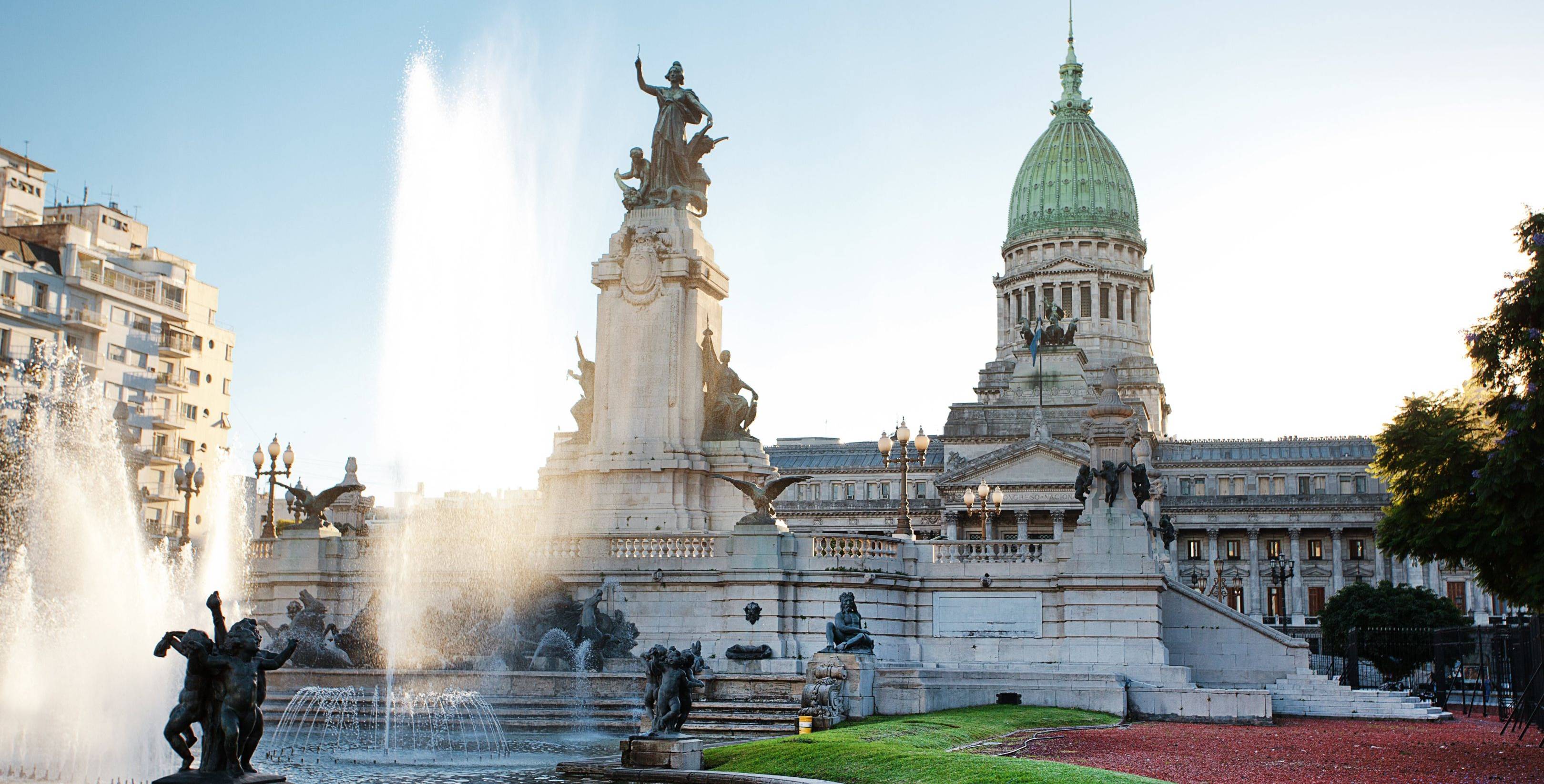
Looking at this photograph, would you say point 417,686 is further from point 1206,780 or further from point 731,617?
point 1206,780

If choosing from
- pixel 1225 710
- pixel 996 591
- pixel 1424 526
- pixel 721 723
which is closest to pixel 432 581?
pixel 721 723

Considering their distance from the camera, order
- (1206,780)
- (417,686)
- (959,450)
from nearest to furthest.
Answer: (1206,780) < (417,686) < (959,450)

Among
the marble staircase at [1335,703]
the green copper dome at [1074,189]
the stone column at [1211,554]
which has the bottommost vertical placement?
the marble staircase at [1335,703]

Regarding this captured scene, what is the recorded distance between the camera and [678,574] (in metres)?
34.7

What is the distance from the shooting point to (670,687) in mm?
21812

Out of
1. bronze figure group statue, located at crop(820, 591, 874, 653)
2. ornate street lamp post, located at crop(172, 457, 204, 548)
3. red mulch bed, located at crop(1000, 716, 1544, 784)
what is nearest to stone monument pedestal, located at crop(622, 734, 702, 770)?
red mulch bed, located at crop(1000, 716, 1544, 784)

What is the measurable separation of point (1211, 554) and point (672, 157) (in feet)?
275

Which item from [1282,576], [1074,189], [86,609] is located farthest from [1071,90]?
[86,609]

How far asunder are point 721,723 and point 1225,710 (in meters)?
11.9

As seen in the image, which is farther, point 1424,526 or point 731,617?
point 1424,526

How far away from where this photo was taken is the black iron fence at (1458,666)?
2950 centimetres

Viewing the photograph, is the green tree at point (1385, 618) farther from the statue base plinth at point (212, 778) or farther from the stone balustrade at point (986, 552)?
the statue base plinth at point (212, 778)

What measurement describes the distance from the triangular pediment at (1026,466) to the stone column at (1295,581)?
20.8m

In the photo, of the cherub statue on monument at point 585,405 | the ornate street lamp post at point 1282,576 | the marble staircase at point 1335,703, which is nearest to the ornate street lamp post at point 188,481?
the cherub statue on monument at point 585,405
